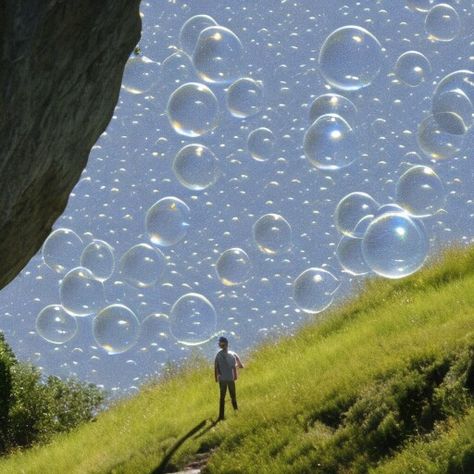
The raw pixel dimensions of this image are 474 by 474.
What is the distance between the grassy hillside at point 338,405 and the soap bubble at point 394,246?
2.26 metres

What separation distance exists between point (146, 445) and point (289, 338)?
5.61 m

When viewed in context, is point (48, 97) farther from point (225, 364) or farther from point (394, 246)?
point (225, 364)

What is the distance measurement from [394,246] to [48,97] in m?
5.14

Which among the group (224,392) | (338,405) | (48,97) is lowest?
(338,405)

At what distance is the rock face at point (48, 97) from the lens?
8.53 m

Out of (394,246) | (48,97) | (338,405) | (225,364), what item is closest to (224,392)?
(225,364)

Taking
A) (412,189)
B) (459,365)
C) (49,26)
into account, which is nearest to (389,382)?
(459,365)

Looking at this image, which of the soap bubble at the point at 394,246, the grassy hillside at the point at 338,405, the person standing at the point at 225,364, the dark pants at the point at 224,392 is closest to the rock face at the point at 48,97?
the soap bubble at the point at 394,246

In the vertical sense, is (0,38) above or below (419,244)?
above

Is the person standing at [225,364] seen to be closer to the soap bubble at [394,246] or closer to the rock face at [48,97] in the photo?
the soap bubble at [394,246]

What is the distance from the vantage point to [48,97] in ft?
29.9

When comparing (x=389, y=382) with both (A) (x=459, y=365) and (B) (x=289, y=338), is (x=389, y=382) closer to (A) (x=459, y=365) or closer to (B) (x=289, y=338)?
(A) (x=459, y=365)

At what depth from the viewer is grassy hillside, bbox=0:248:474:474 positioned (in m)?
14.9

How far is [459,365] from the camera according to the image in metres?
15.4
